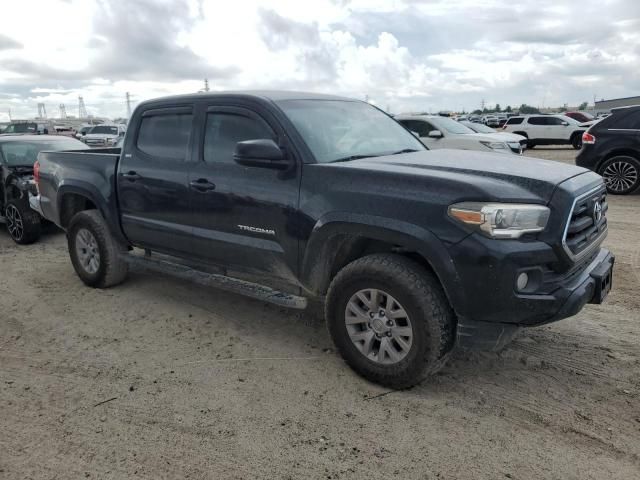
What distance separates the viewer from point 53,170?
580 cm

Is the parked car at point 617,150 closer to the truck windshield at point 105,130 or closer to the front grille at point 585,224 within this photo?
the front grille at point 585,224

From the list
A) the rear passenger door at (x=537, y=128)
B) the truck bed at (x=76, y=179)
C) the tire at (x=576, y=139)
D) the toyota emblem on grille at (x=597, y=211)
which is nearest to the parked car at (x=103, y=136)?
the rear passenger door at (x=537, y=128)

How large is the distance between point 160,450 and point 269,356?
49.1 inches

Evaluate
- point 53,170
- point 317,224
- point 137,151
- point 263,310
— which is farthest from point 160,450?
point 53,170

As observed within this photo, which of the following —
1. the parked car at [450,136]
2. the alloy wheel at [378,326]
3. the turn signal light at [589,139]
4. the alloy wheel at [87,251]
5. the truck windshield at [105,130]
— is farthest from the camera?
the truck windshield at [105,130]

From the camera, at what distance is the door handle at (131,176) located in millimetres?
4789

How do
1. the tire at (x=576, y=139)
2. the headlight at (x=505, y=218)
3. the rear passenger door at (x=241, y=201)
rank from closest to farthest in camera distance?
1. the headlight at (x=505, y=218)
2. the rear passenger door at (x=241, y=201)
3. the tire at (x=576, y=139)

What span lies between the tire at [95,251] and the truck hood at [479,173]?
113 inches

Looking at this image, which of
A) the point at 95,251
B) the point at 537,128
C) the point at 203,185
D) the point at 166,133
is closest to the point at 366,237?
the point at 203,185

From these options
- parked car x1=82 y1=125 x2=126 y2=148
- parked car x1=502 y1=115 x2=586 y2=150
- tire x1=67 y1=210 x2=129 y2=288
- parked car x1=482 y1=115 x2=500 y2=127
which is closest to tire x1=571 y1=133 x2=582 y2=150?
parked car x1=502 y1=115 x2=586 y2=150

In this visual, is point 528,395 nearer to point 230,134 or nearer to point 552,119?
point 230,134

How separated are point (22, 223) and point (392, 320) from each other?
20.7 feet

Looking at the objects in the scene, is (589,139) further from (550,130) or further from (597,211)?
(550,130)

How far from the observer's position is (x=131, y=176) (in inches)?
191
